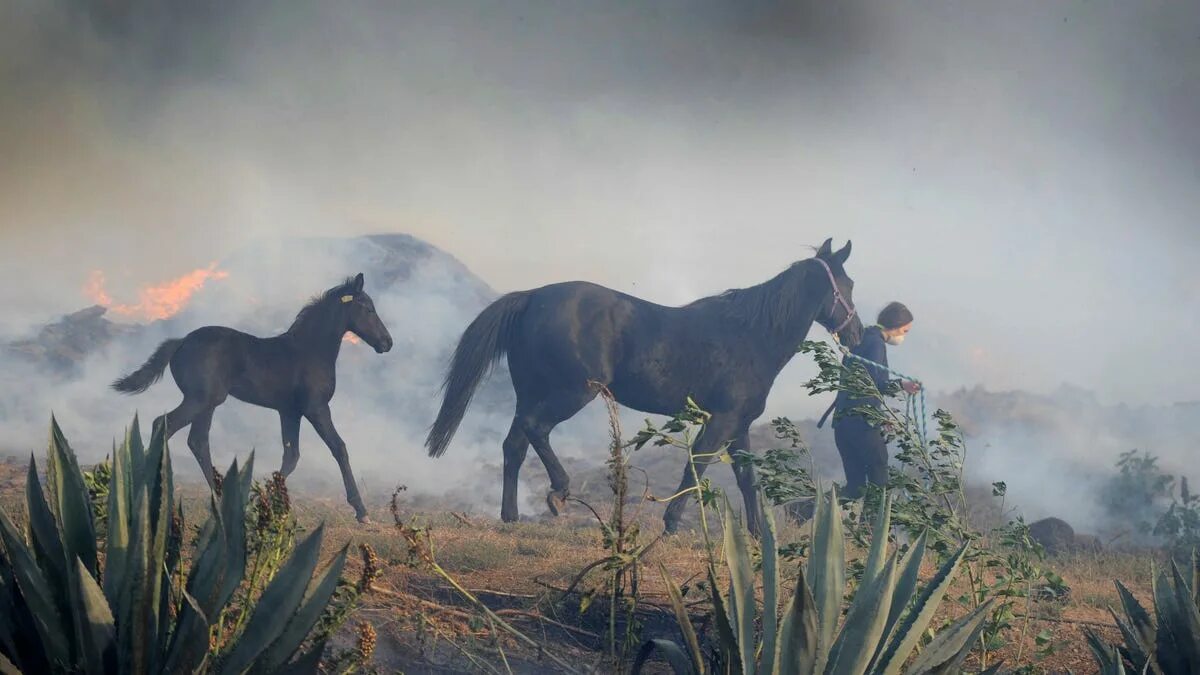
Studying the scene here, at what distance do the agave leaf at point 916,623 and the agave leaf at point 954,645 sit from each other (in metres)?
0.04

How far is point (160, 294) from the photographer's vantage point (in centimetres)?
1237

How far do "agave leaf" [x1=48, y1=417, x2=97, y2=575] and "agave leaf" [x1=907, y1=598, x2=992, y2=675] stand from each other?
1.87 meters

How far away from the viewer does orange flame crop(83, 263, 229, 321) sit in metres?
12.0

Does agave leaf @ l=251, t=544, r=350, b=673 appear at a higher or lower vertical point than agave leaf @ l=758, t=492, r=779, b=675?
lower

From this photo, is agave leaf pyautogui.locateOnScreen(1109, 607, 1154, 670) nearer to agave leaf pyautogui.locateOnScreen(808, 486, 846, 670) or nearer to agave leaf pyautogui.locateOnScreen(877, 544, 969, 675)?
agave leaf pyautogui.locateOnScreen(877, 544, 969, 675)

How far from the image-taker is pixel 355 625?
12.2 feet

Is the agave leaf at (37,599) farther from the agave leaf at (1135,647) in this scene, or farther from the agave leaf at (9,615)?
the agave leaf at (1135,647)

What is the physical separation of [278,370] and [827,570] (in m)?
6.78

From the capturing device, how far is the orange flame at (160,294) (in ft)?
39.5

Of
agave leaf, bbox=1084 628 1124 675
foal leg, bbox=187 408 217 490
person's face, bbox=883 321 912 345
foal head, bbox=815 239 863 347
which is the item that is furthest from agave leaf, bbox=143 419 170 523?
person's face, bbox=883 321 912 345

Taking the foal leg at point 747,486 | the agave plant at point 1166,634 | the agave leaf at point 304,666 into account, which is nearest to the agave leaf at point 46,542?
the agave leaf at point 304,666

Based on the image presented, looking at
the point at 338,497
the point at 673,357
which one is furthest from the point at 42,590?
the point at 338,497

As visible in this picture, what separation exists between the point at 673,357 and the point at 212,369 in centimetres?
367

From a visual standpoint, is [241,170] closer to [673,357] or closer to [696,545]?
[673,357]
